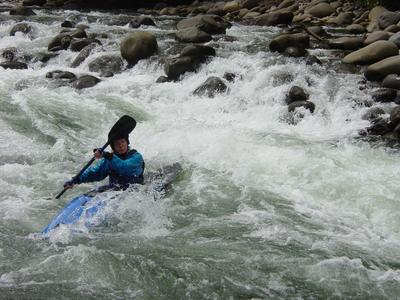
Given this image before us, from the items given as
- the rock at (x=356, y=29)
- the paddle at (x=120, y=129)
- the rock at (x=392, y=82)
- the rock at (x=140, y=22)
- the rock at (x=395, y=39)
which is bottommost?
the rock at (x=140, y=22)

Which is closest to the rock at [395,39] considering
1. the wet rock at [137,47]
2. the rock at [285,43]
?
the rock at [285,43]

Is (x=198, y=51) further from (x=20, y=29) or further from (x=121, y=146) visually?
(x=20, y=29)

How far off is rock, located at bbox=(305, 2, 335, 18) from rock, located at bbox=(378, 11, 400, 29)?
10.7ft

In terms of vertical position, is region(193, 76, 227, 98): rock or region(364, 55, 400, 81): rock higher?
region(364, 55, 400, 81): rock

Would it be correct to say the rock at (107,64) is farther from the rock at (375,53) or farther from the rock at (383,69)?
the rock at (383,69)

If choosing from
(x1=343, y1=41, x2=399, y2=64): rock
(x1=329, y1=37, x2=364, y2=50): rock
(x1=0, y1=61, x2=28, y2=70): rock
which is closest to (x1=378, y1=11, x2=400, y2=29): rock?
(x1=329, y1=37, x2=364, y2=50): rock

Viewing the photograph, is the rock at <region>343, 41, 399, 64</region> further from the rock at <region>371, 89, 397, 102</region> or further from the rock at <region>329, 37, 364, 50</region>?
the rock at <region>371, 89, 397, 102</region>

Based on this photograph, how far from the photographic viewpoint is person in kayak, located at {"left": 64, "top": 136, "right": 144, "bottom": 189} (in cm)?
528

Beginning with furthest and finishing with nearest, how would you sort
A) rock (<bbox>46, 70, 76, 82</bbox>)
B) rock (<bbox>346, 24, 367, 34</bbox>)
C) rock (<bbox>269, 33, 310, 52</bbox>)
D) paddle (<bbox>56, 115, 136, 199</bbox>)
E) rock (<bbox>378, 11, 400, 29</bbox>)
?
rock (<bbox>346, 24, 367, 34</bbox>), rock (<bbox>378, 11, 400, 29</bbox>), rock (<bbox>269, 33, 310, 52</bbox>), rock (<bbox>46, 70, 76, 82</bbox>), paddle (<bbox>56, 115, 136, 199</bbox>)

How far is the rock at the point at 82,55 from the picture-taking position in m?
12.1

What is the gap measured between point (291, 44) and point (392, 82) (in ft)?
9.47

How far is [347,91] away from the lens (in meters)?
9.26

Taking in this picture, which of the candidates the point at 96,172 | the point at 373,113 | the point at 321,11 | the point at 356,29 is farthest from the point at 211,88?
the point at 321,11

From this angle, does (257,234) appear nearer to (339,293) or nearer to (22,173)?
(339,293)
